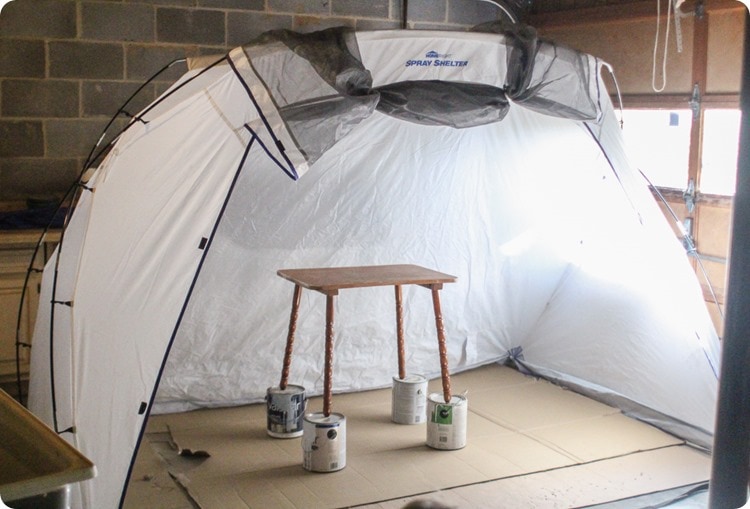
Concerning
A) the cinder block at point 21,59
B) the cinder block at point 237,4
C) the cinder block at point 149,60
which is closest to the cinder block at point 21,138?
the cinder block at point 21,59

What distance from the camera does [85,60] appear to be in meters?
4.05

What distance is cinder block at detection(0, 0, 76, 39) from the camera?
12.8ft

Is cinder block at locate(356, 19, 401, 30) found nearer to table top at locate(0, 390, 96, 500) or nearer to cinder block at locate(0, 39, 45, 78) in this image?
cinder block at locate(0, 39, 45, 78)

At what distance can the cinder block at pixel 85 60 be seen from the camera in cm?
400

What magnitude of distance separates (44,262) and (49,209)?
0.25 metres

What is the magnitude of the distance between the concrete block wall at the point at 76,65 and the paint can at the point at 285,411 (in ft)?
4.93

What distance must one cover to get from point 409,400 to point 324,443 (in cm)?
63

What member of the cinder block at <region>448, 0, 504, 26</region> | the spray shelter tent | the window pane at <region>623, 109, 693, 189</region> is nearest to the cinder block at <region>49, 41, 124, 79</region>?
the spray shelter tent

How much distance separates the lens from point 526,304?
172 inches

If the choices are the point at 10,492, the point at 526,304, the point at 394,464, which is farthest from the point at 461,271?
the point at 10,492

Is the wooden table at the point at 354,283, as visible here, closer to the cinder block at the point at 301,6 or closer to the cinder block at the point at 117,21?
the cinder block at the point at 117,21

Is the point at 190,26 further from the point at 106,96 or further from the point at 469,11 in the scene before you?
the point at 469,11

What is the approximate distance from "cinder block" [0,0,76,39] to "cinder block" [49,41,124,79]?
0.05 meters

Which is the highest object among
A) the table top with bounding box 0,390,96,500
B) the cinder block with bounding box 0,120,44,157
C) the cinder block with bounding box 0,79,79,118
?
the cinder block with bounding box 0,79,79,118
